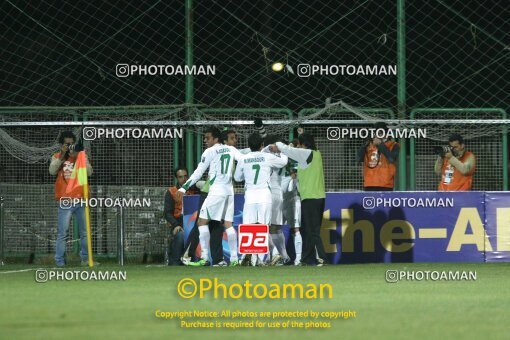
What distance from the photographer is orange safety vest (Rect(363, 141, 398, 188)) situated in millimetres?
20375

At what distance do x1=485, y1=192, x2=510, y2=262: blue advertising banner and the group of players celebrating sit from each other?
3.22 m

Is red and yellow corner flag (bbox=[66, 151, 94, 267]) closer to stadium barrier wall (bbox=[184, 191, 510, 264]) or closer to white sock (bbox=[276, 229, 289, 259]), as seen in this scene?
stadium barrier wall (bbox=[184, 191, 510, 264])

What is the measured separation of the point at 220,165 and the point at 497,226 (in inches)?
189

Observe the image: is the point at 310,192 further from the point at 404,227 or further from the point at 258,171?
the point at 404,227

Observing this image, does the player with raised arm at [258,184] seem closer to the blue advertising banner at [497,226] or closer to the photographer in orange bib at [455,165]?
the photographer in orange bib at [455,165]

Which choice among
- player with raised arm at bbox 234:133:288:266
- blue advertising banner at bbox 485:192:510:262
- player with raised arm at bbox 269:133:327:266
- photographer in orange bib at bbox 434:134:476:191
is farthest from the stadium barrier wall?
player with raised arm at bbox 234:133:288:266

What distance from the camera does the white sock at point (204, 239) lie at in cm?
1884

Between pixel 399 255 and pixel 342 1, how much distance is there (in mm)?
11587

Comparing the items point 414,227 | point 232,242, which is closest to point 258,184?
point 232,242

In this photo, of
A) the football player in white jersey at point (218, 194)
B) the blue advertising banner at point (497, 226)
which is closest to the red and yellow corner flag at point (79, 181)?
the football player in white jersey at point (218, 194)

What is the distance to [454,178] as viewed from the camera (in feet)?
67.5

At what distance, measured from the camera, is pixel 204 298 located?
42.2 feet

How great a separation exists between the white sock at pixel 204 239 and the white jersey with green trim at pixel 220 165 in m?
0.59

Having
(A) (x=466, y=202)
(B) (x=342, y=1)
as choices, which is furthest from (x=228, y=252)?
(B) (x=342, y=1)
